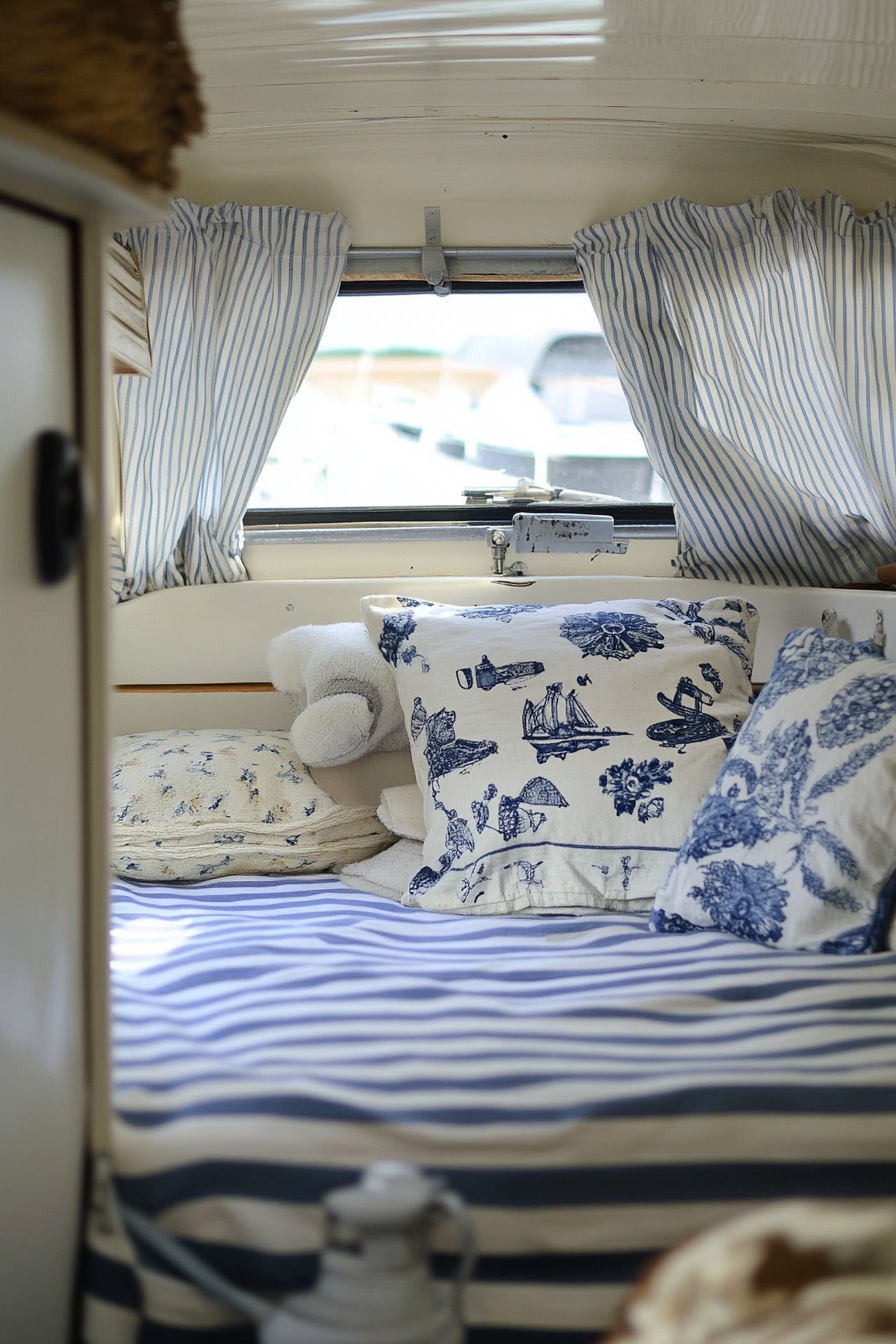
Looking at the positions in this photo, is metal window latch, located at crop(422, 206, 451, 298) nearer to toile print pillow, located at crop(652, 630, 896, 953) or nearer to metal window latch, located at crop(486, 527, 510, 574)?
metal window latch, located at crop(486, 527, 510, 574)

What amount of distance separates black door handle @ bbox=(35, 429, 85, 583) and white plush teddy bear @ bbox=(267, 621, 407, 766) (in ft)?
3.20

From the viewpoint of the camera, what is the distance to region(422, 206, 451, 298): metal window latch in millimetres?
2188

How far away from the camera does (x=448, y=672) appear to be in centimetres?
161

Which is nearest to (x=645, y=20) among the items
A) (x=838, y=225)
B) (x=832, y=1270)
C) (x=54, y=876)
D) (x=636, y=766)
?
(x=838, y=225)

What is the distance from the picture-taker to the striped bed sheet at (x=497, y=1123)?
77 centimetres

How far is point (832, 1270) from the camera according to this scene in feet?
2.08

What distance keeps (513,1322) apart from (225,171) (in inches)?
83.2

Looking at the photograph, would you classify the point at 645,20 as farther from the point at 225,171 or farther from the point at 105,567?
the point at 105,567

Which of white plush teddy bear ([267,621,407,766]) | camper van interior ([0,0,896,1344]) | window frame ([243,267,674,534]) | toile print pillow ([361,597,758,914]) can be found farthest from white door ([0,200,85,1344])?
window frame ([243,267,674,534])

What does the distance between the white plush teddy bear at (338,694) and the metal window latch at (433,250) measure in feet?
2.77

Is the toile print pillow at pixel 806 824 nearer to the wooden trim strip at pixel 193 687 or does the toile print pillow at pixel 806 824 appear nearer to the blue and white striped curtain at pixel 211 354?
the wooden trim strip at pixel 193 687

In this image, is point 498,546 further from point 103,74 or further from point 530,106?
point 103,74

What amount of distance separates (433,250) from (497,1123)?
6.17 ft

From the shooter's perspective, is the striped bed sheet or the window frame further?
the window frame
